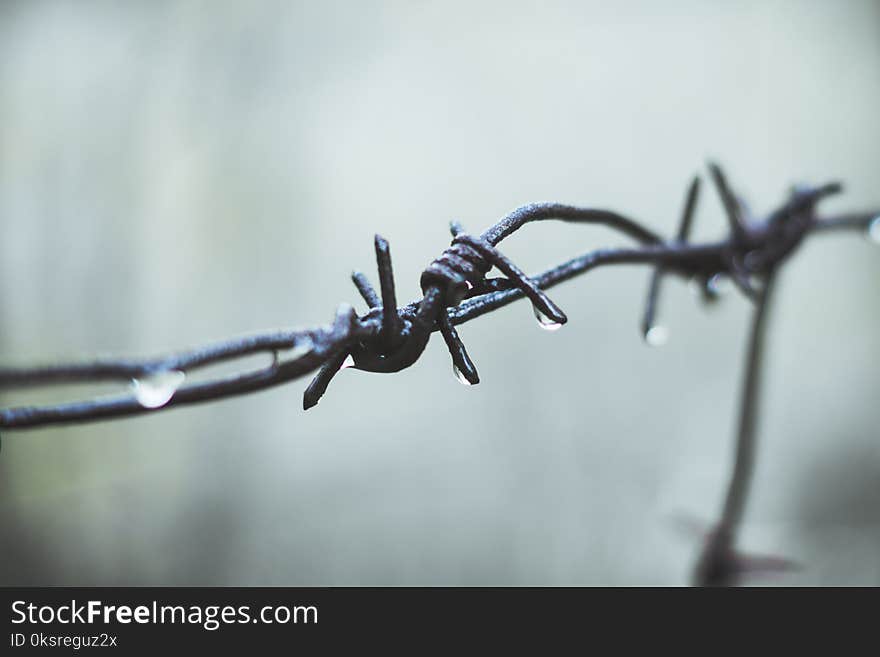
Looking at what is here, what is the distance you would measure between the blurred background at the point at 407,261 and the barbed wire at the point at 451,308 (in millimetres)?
1253

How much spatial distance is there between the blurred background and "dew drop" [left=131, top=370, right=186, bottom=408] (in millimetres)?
1489

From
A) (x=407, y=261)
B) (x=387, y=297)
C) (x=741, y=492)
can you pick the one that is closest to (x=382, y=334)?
(x=387, y=297)

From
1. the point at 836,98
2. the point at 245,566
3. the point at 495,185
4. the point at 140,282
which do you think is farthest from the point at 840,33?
the point at 245,566

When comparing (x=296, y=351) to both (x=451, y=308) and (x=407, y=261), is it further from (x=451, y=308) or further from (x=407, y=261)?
(x=407, y=261)

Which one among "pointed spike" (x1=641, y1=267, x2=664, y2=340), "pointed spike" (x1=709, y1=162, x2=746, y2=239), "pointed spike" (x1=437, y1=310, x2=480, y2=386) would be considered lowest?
"pointed spike" (x1=437, y1=310, x2=480, y2=386)

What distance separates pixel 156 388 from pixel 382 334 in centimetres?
12

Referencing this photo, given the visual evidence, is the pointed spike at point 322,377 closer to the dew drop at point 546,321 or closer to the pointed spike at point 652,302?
the dew drop at point 546,321

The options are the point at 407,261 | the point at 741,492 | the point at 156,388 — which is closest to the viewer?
the point at 156,388

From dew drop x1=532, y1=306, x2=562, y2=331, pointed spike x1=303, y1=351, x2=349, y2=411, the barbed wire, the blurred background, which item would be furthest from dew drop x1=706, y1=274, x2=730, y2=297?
the blurred background

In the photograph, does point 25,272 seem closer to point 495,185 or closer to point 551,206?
point 495,185

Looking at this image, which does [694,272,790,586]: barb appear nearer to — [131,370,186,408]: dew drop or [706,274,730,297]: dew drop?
[706,274,730,297]: dew drop

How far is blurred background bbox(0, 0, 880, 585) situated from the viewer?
1.86m

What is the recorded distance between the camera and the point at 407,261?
195 centimetres

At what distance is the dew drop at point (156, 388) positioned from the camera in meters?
0.29
